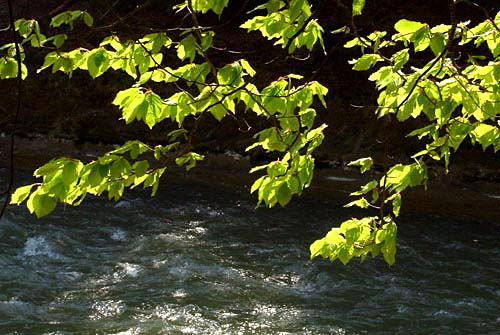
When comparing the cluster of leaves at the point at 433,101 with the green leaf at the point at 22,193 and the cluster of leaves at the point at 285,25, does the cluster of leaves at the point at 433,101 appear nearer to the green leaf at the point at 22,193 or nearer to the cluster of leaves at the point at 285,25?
the cluster of leaves at the point at 285,25

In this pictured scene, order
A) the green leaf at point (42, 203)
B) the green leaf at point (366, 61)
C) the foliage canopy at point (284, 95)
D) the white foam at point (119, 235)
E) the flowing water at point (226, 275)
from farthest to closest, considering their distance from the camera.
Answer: the white foam at point (119, 235) → the flowing water at point (226, 275) → the green leaf at point (366, 61) → the foliage canopy at point (284, 95) → the green leaf at point (42, 203)

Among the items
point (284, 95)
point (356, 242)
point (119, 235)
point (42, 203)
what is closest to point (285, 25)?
point (284, 95)

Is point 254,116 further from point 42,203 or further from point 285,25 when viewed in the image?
point 42,203

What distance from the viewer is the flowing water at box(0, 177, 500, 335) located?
696 cm

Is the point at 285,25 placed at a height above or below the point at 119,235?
above

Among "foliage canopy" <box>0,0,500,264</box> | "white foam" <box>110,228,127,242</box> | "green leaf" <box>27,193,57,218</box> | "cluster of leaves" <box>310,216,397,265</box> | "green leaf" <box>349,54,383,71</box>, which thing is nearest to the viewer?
"green leaf" <box>27,193,57,218</box>

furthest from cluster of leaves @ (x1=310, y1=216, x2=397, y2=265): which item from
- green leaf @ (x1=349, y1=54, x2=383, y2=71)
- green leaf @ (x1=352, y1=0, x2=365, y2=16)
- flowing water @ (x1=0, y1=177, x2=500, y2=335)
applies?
flowing water @ (x1=0, y1=177, x2=500, y2=335)

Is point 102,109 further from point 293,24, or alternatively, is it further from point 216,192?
point 293,24

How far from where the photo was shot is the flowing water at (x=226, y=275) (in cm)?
696

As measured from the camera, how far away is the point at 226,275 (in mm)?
8312

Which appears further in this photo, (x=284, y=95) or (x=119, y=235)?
(x=119, y=235)

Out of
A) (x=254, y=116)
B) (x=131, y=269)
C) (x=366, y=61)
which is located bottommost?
(x=131, y=269)

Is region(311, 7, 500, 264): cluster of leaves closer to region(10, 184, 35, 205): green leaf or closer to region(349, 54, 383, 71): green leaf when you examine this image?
region(349, 54, 383, 71): green leaf

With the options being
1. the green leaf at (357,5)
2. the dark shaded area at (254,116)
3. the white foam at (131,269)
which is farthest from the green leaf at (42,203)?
the dark shaded area at (254,116)
